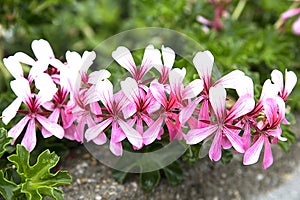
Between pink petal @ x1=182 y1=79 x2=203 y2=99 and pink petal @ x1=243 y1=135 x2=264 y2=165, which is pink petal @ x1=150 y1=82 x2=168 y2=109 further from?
pink petal @ x1=243 y1=135 x2=264 y2=165

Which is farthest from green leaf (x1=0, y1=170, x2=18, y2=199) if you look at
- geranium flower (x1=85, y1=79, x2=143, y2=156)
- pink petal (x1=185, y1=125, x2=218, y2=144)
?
pink petal (x1=185, y1=125, x2=218, y2=144)

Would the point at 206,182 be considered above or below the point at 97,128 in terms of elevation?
below

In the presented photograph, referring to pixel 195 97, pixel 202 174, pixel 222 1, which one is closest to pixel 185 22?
pixel 222 1

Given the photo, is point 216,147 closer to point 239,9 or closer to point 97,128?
point 97,128

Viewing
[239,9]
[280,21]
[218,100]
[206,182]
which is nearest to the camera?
[218,100]

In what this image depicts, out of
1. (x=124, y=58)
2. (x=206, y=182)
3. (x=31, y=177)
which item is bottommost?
(x=206, y=182)

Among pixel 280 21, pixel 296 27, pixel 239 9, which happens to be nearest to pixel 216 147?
pixel 296 27

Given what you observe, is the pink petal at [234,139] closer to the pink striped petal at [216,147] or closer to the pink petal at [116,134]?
the pink striped petal at [216,147]
